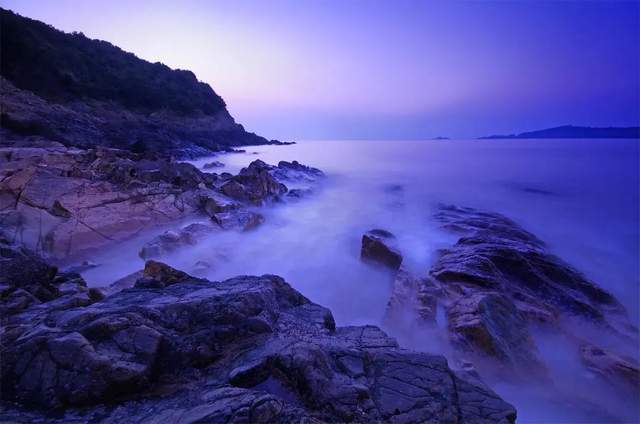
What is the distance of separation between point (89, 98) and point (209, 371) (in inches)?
1497

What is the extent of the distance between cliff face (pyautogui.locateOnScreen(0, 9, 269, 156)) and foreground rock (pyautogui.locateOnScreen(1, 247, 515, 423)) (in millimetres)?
17900

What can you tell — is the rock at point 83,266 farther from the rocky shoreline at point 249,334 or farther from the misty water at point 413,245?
the misty water at point 413,245

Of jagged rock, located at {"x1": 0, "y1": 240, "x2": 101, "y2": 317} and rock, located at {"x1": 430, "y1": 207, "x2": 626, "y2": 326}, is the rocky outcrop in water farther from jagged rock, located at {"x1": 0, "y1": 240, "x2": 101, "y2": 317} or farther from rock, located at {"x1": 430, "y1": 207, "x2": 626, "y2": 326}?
jagged rock, located at {"x1": 0, "y1": 240, "x2": 101, "y2": 317}

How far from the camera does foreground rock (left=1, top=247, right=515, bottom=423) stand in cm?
237

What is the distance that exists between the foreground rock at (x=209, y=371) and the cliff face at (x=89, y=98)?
1790 cm

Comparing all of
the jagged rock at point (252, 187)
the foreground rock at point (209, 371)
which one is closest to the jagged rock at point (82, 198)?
the jagged rock at point (252, 187)

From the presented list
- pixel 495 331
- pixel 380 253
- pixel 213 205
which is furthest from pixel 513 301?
pixel 213 205

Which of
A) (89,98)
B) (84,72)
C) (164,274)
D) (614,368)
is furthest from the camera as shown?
(84,72)

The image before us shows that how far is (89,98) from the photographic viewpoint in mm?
30922

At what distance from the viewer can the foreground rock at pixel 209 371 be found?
2.37 metres

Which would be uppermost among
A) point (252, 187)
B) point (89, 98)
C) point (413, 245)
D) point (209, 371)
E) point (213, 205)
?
point (89, 98)

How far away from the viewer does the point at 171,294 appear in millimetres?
3936

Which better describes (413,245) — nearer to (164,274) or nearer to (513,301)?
(513,301)

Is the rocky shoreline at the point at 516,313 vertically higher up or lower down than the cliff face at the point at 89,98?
lower down
